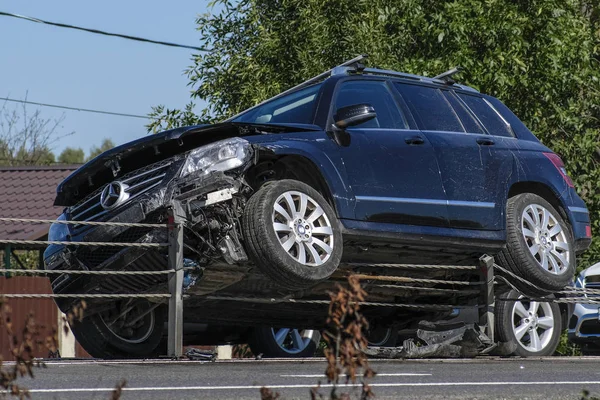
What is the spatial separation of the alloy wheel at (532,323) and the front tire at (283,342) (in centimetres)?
209

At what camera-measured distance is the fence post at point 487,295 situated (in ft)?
34.8

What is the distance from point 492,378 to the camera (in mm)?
7426

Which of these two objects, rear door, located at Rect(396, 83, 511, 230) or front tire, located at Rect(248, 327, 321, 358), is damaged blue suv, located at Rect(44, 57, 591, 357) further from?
front tire, located at Rect(248, 327, 321, 358)

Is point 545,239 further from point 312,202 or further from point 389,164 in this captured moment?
point 312,202

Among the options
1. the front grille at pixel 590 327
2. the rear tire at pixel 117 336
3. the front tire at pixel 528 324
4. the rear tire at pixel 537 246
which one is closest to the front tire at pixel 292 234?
the rear tire at pixel 117 336

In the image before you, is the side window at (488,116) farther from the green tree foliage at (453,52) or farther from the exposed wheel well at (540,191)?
the green tree foliage at (453,52)

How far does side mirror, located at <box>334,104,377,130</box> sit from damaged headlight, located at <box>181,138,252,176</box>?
87 centimetres

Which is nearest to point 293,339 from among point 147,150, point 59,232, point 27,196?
point 59,232

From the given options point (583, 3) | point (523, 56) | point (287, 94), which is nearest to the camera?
point (287, 94)

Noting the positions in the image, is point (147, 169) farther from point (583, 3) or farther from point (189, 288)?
point (583, 3)

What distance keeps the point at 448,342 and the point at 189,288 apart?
2.90 metres

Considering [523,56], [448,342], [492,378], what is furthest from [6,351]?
[492,378]

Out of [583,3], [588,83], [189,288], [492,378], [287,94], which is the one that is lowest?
[492,378]

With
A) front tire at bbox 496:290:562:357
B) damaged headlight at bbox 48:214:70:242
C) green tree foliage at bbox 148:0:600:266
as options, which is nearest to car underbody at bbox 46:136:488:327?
damaged headlight at bbox 48:214:70:242
